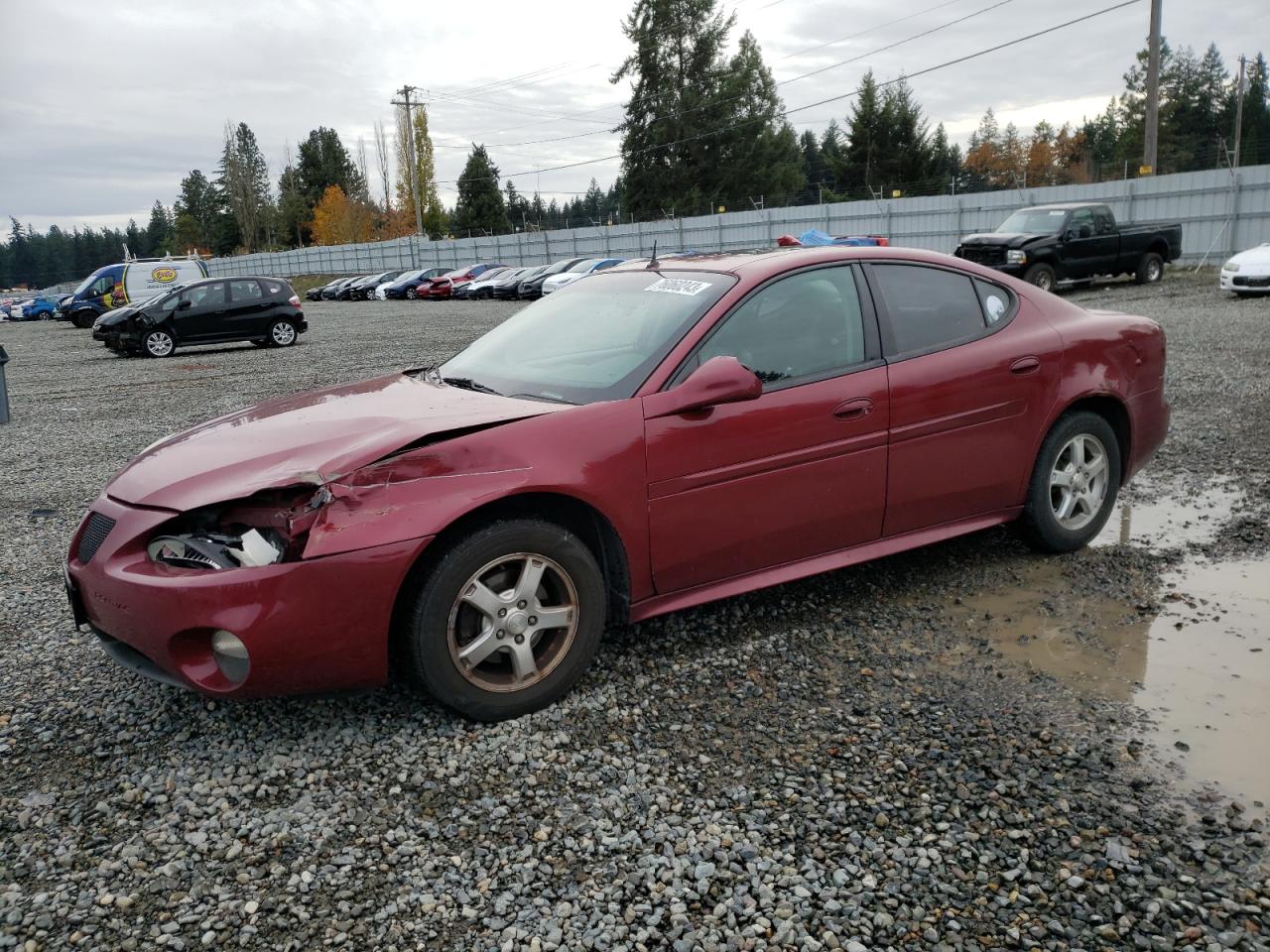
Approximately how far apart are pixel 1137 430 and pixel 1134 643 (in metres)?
1.48

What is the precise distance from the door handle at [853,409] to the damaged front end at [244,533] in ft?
6.47

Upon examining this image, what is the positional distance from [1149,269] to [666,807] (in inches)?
881

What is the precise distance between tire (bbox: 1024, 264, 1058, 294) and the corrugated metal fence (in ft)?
17.3

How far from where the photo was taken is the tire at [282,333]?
20500 mm

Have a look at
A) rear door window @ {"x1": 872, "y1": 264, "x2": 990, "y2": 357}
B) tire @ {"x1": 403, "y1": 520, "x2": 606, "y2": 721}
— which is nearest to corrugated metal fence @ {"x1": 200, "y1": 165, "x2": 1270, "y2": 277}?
rear door window @ {"x1": 872, "y1": 264, "x2": 990, "y2": 357}

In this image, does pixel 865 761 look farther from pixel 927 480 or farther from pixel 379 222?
pixel 379 222

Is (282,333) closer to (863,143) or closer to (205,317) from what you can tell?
(205,317)

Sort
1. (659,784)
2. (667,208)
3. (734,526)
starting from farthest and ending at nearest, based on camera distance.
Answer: (667,208) < (734,526) < (659,784)

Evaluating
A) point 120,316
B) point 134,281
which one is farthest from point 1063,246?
point 134,281

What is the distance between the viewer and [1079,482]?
15.9 feet

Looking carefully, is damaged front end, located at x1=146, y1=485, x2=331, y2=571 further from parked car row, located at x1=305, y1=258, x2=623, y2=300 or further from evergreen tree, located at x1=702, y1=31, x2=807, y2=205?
evergreen tree, located at x1=702, y1=31, x2=807, y2=205

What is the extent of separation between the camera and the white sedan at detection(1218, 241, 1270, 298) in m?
17.2

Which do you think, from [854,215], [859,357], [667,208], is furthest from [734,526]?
[667,208]

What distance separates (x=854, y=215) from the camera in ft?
113
